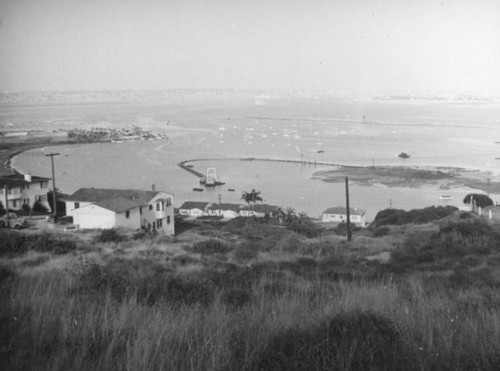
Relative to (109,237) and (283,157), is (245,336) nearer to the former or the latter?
(109,237)

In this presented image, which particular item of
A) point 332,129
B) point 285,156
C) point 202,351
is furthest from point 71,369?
point 332,129

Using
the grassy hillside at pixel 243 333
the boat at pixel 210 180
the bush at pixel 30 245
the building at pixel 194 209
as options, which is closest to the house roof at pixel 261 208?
the building at pixel 194 209

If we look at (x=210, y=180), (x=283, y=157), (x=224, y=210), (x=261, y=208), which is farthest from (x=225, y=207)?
(x=283, y=157)

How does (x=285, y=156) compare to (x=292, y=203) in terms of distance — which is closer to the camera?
(x=292, y=203)

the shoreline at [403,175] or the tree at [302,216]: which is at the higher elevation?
the shoreline at [403,175]

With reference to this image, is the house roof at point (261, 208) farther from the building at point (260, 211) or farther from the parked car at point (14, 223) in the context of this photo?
the parked car at point (14, 223)

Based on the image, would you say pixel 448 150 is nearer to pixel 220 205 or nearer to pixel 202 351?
pixel 220 205
